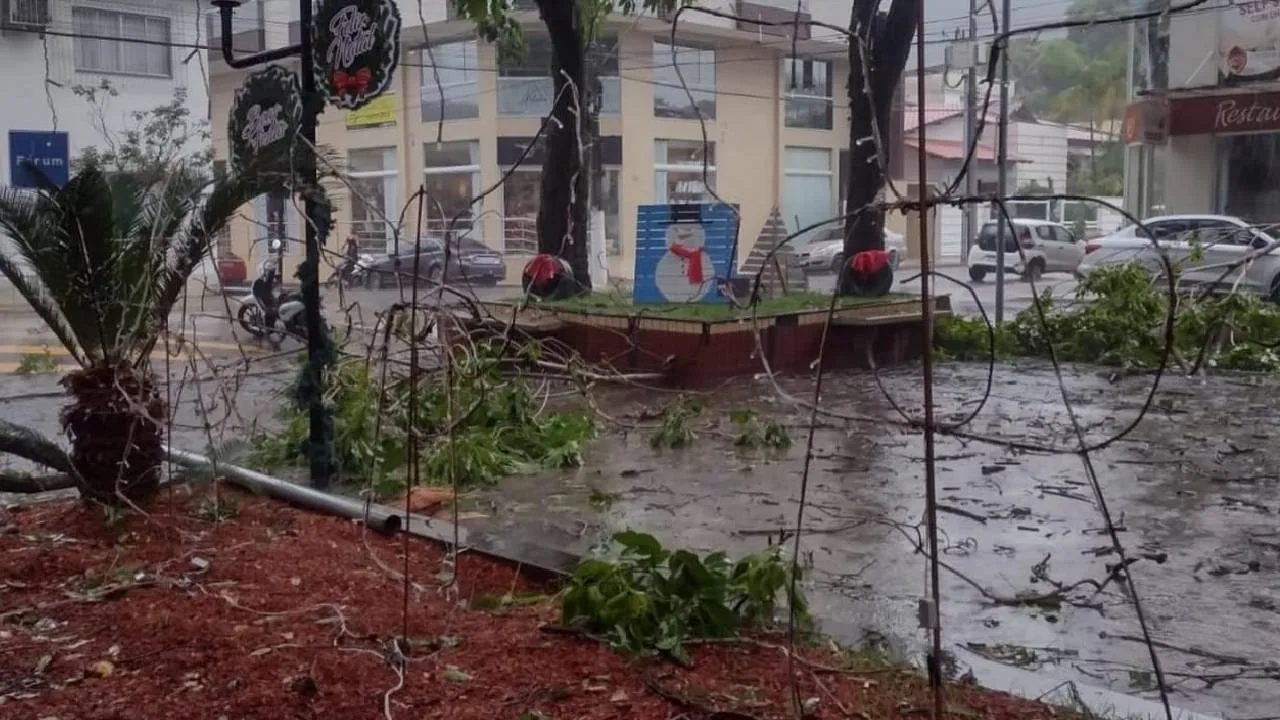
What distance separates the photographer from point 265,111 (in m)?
6.66

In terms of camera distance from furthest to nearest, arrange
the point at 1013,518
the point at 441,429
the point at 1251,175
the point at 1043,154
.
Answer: the point at 1043,154
the point at 1251,175
the point at 441,429
the point at 1013,518

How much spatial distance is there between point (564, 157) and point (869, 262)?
337 cm

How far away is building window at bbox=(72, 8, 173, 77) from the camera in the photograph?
861 inches

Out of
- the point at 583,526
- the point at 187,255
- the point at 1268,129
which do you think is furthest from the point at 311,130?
the point at 1268,129

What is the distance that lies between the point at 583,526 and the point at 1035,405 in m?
5.08

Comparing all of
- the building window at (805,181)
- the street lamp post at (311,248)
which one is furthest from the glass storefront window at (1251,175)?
the street lamp post at (311,248)

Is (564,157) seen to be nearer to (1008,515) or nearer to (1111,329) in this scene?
(1111,329)

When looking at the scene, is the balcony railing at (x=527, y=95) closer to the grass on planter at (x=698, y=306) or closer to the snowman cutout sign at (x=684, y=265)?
the grass on planter at (x=698, y=306)

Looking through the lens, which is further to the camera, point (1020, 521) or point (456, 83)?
point (456, 83)

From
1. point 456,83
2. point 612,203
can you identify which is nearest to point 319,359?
point 612,203

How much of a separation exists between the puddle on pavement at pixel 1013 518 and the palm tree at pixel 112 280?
41 centimetres

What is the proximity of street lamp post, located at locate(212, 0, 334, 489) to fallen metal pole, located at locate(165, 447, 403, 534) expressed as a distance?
0.48 m

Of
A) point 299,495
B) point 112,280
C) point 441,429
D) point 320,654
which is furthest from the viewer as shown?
point 441,429

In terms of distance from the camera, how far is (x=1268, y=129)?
22.2m
